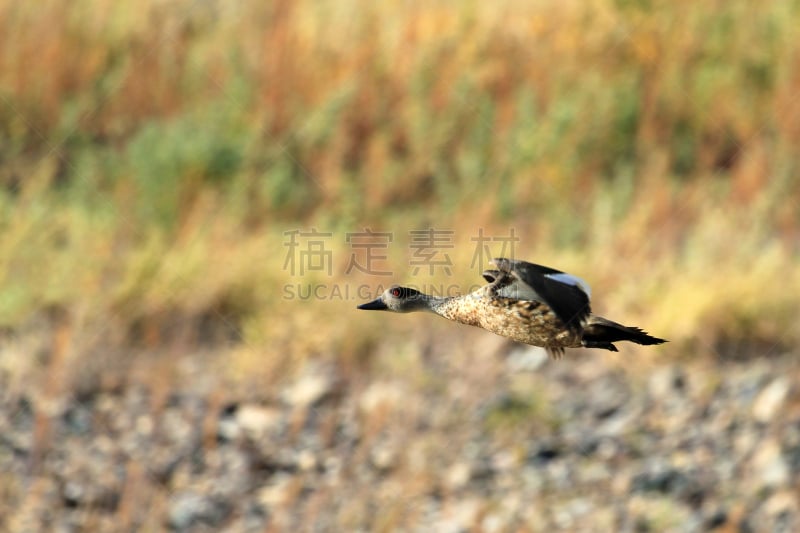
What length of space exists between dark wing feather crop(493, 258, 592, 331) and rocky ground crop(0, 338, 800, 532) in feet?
11.7

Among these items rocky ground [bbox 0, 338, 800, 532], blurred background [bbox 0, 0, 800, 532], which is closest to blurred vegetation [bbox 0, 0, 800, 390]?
blurred background [bbox 0, 0, 800, 532]

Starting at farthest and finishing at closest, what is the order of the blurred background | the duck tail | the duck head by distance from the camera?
the blurred background < the duck head < the duck tail

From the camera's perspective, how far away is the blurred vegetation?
5672 mm

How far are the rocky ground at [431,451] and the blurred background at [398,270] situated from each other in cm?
1


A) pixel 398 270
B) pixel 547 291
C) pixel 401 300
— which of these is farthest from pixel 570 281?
pixel 398 270

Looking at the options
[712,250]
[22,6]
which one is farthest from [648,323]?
[22,6]

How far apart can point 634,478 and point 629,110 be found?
2882 millimetres

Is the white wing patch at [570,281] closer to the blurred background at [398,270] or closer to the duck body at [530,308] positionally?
the duck body at [530,308]

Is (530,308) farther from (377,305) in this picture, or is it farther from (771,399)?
(771,399)

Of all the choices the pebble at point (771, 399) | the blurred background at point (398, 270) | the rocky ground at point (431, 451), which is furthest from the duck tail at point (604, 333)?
the pebble at point (771, 399)

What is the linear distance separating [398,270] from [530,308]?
3.58 m

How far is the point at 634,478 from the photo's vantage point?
500cm

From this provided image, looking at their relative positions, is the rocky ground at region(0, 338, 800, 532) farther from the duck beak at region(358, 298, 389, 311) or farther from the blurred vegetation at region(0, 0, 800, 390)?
the duck beak at region(358, 298, 389, 311)

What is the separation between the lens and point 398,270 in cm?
471
